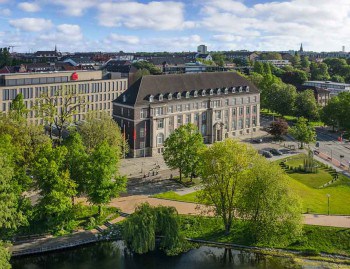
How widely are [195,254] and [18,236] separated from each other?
72.4 ft

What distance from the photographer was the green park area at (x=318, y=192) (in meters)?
63.9

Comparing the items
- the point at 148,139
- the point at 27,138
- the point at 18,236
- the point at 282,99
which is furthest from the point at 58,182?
the point at 282,99

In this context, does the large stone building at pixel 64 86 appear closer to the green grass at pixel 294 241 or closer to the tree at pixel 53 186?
the tree at pixel 53 186

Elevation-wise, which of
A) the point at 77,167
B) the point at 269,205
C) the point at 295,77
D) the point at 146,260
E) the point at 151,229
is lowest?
the point at 146,260

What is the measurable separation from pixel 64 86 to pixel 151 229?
71.0 metres

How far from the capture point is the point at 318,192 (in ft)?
237

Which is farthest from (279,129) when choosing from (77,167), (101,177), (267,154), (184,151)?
(77,167)

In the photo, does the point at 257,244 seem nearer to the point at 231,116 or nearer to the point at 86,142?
the point at 86,142

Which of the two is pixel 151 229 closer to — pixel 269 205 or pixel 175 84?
pixel 269 205

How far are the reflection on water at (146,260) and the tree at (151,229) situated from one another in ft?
4.04

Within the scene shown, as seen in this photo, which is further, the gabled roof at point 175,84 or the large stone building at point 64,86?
the large stone building at point 64,86

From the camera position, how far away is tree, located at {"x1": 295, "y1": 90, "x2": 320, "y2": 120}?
130250 mm

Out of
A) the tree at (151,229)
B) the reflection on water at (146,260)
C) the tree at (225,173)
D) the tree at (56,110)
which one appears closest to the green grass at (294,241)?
the tree at (225,173)

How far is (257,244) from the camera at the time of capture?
54.6 metres
